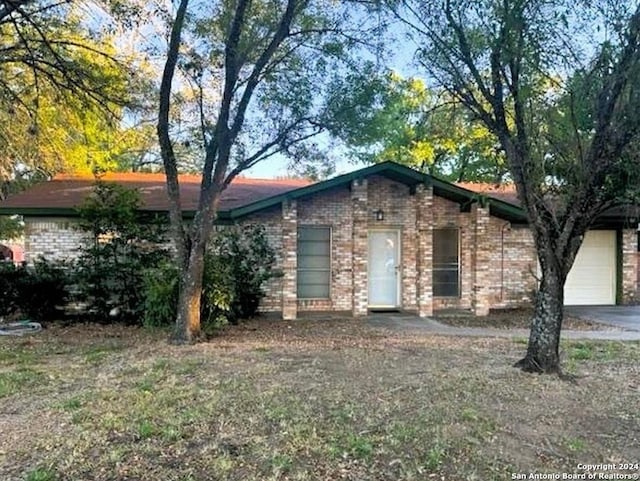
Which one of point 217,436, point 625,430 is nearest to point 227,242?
point 217,436

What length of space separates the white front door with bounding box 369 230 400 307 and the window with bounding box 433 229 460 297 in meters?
0.97

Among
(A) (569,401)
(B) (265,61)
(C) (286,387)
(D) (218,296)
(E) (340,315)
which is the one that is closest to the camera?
(A) (569,401)

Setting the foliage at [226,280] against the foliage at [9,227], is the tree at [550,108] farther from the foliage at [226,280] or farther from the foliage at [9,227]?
the foliage at [9,227]

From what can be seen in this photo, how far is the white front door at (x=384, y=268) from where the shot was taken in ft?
41.0

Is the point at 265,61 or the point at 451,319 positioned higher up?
the point at 265,61

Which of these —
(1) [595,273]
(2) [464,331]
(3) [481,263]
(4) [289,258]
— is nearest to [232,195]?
(4) [289,258]

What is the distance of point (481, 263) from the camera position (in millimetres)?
12148

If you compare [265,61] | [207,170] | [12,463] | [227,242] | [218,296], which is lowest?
[12,463]

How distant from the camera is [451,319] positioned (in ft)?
37.9

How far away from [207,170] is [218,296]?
2208 millimetres

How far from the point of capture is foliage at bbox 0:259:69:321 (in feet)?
35.0

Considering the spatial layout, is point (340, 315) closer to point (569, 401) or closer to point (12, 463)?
point (569, 401)

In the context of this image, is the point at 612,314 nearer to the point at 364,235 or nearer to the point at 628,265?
the point at 628,265

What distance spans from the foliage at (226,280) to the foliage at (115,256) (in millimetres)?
725
